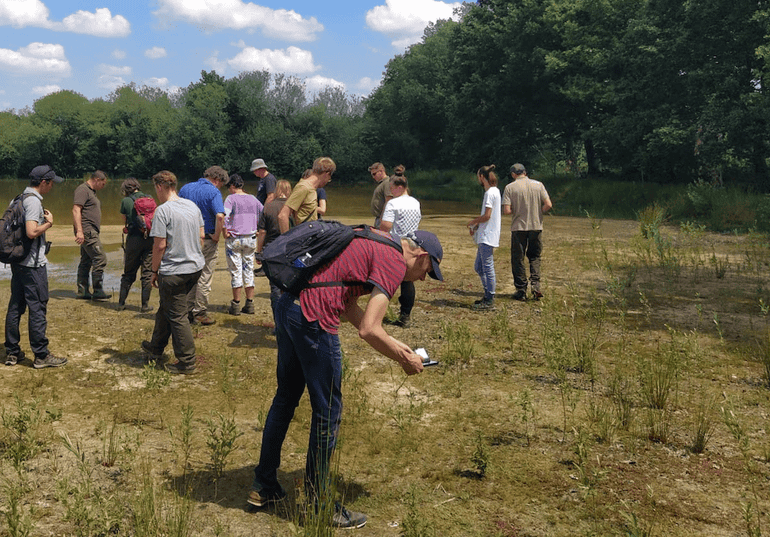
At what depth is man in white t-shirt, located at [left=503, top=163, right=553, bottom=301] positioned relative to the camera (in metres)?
9.97

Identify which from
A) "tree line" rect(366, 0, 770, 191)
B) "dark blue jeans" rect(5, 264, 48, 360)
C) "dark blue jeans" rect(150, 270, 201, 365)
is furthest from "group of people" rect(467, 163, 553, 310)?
"tree line" rect(366, 0, 770, 191)

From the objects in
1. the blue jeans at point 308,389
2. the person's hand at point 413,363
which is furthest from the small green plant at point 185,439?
the person's hand at point 413,363

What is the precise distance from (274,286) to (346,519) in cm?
330

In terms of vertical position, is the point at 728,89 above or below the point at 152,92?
below

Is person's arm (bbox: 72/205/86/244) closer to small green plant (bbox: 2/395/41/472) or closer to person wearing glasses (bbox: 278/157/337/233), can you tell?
person wearing glasses (bbox: 278/157/337/233)

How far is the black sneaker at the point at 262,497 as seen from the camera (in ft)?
13.7

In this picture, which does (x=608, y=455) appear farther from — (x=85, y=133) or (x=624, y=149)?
(x=85, y=133)

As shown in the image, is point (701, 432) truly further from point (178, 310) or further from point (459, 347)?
point (178, 310)

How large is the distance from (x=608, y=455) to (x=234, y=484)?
2.69 m

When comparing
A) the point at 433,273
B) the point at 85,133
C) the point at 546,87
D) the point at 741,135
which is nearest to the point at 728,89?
the point at 741,135

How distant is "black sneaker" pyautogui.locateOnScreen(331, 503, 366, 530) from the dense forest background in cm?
2053

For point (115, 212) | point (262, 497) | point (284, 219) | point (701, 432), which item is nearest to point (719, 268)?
point (701, 432)

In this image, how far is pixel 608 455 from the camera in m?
5.04

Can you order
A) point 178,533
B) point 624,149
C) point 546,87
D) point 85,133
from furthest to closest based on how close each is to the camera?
point 85,133, point 546,87, point 624,149, point 178,533
